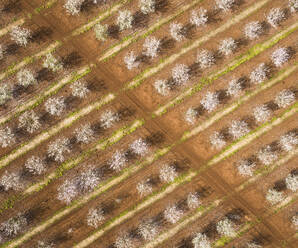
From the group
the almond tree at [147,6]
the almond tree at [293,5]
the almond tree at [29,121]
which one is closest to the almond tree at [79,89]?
the almond tree at [29,121]

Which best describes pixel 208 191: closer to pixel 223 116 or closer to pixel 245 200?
pixel 245 200

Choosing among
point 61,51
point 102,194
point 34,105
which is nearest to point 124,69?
point 61,51

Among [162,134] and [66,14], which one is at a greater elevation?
[66,14]

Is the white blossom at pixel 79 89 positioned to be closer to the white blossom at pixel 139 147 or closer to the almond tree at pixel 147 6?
the white blossom at pixel 139 147

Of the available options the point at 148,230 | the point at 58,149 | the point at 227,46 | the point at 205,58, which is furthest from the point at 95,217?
the point at 227,46

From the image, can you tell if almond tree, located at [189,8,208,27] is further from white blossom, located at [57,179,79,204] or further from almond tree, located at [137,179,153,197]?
white blossom, located at [57,179,79,204]

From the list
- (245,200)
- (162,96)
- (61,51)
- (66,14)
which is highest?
(66,14)

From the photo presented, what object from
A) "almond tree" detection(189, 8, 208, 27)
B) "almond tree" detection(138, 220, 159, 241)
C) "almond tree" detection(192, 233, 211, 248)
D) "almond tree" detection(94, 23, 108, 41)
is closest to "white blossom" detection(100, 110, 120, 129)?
"almond tree" detection(94, 23, 108, 41)

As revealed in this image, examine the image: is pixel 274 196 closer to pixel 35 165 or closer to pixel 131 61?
pixel 131 61
